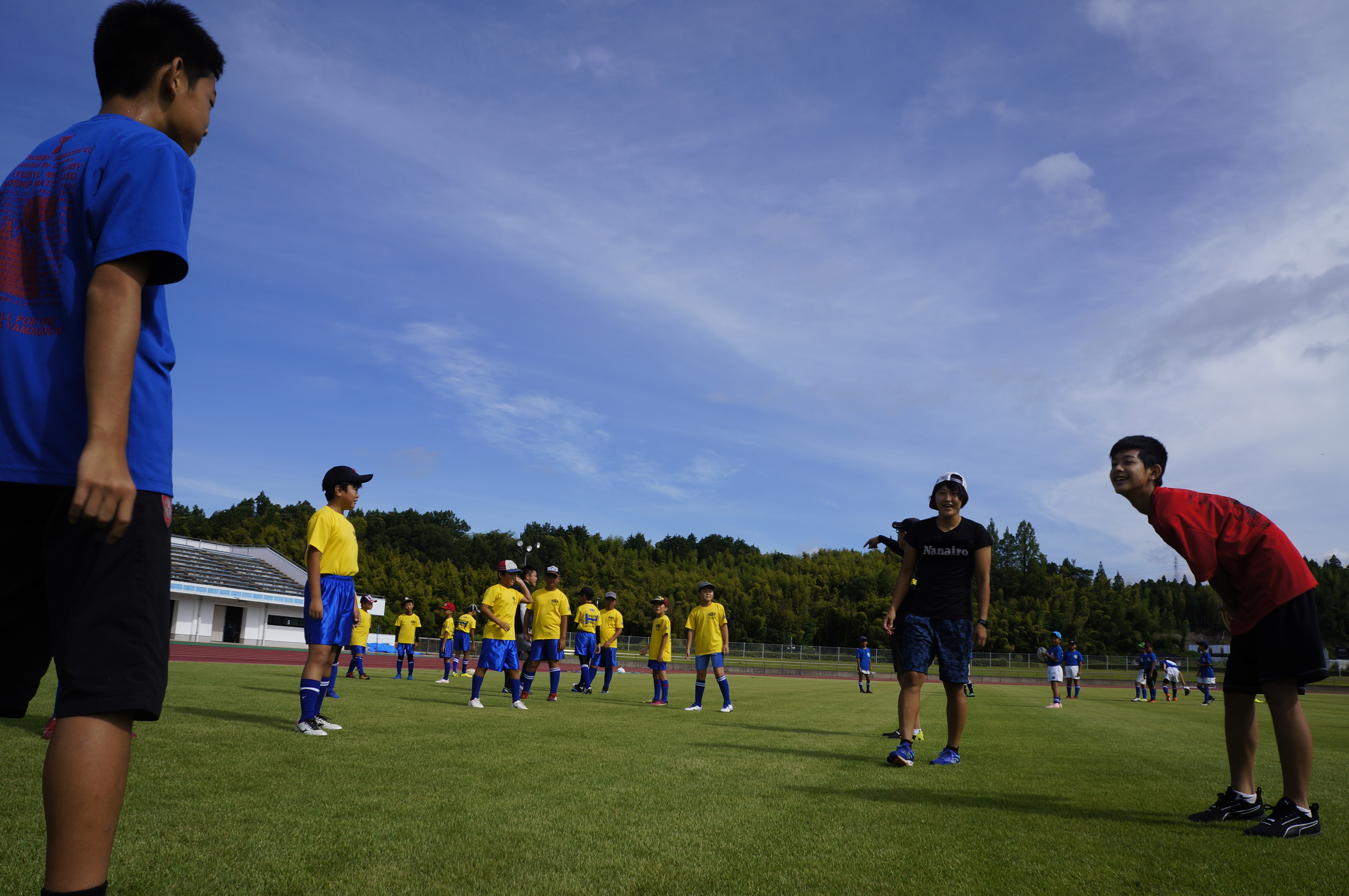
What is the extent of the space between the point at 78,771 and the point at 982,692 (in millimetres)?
30068

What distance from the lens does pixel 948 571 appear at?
641cm

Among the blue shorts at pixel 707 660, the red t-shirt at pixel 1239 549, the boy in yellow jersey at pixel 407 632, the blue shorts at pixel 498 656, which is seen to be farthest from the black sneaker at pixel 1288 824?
the boy in yellow jersey at pixel 407 632

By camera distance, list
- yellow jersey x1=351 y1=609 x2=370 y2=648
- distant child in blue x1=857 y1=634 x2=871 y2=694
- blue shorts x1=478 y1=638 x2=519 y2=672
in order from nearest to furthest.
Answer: blue shorts x1=478 y1=638 x2=519 y2=672
yellow jersey x1=351 y1=609 x2=370 y2=648
distant child in blue x1=857 y1=634 x2=871 y2=694

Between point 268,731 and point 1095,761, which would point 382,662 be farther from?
point 1095,761

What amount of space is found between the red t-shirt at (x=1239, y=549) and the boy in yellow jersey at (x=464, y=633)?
16166 mm

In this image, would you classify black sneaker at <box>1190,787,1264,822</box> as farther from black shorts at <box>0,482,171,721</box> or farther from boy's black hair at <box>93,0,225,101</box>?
boy's black hair at <box>93,0,225,101</box>

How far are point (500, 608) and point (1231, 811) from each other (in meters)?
9.64

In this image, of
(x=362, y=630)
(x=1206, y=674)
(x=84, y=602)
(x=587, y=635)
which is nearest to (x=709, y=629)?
(x=587, y=635)

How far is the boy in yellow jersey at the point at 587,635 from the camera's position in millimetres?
16891

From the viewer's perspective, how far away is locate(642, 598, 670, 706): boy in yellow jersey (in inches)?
555

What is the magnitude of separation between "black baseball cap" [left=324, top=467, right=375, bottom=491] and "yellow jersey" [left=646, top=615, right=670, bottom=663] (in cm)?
841

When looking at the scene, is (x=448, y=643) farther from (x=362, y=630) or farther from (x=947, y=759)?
(x=947, y=759)

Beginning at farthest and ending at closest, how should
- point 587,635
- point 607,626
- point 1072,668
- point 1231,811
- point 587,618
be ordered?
point 1072,668, point 607,626, point 587,635, point 587,618, point 1231,811

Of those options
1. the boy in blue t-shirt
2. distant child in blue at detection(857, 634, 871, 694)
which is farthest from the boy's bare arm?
distant child in blue at detection(857, 634, 871, 694)
